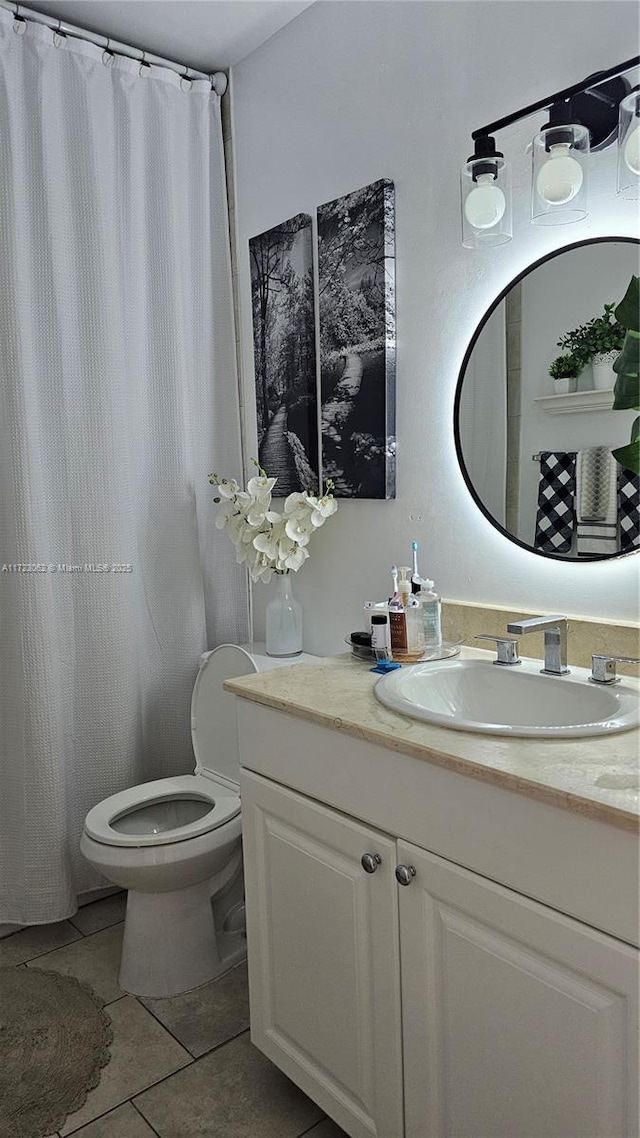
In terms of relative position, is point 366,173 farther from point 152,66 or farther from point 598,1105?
point 598,1105

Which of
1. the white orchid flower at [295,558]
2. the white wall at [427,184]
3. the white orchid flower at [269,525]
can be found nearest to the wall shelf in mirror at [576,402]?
the white wall at [427,184]

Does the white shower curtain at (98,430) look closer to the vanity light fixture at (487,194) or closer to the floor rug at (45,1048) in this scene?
the floor rug at (45,1048)

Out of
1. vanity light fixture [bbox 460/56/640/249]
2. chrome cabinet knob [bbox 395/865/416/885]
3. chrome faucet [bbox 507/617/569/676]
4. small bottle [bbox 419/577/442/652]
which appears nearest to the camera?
chrome cabinet knob [bbox 395/865/416/885]

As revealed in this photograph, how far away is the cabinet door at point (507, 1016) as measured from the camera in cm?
102

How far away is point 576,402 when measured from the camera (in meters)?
1.58

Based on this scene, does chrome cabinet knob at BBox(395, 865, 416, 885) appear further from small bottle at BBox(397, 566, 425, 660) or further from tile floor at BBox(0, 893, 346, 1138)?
tile floor at BBox(0, 893, 346, 1138)

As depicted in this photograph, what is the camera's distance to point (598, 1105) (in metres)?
1.04

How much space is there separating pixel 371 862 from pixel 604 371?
979 mm

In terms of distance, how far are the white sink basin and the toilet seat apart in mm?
711

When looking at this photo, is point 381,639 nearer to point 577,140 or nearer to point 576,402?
point 576,402


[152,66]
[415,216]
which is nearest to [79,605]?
[415,216]

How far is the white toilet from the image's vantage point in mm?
1920

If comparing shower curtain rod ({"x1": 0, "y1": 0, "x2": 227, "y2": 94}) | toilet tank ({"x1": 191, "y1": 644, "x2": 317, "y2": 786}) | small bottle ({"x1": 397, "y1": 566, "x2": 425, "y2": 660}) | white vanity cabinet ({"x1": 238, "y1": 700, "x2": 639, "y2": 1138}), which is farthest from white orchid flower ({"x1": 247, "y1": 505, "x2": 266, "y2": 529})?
shower curtain rod ({"x1": 0, "y1": 0, "x2": 227, "y2": 94})

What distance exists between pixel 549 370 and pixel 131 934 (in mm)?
1653
